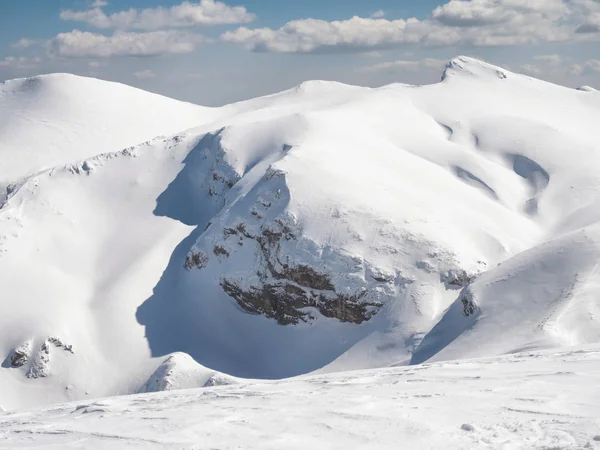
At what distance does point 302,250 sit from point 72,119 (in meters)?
54.8

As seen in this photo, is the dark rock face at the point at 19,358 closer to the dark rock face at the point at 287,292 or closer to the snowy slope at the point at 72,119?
the dark rock face at the point at 287,292

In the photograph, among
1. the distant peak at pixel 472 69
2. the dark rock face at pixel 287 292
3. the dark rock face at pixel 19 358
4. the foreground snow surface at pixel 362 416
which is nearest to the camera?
the foreground snow surface at pixel 362 416

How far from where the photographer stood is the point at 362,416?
1190cm

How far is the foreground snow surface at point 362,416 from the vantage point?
10469 mm

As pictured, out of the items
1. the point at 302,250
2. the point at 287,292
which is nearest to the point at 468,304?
the point at 302,250

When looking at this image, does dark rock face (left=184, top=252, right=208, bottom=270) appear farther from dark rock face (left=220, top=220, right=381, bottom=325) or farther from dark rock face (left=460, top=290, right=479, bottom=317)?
dark rock face (left=460, top=290, right=479, bottom=317)

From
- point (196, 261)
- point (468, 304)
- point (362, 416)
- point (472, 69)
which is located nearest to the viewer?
point (362, 416)

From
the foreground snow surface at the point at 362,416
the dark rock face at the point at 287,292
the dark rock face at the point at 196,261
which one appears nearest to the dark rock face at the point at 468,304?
the dark rock face at the point at 287,292

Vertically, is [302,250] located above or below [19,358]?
above

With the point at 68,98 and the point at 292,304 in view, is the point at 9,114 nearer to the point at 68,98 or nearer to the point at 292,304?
the point at 68,98

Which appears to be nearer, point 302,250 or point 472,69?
point 302,250

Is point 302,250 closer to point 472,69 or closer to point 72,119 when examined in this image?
point 472,69

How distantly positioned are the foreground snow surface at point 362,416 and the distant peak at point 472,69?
A: 7217 cm

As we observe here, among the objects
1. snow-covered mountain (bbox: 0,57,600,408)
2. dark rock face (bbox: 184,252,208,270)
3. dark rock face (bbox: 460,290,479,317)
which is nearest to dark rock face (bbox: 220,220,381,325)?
snow-covered mountain (bbox: 0,57,600,408)
